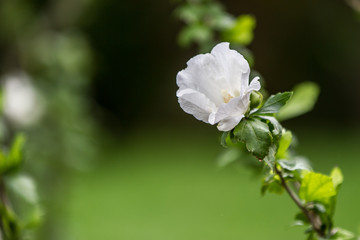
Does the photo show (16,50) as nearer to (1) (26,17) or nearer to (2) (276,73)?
(1) (26,17)

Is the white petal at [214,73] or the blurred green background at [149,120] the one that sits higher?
the blurred green background at [149,120]

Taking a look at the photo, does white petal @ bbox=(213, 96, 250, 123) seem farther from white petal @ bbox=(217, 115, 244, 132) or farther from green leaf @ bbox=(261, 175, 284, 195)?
green leaf @ bbox=(261, 175, 284, 195)

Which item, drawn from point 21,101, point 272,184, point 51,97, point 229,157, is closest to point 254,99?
point 272,184

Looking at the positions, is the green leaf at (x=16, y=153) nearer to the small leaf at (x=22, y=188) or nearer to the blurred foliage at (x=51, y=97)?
the small leaf at (x=22, y=188)

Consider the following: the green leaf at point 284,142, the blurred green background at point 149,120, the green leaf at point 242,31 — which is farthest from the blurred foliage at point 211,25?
the green leaf at point 284,142

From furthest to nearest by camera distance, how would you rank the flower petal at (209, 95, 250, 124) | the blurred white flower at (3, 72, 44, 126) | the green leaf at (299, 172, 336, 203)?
the blurred white flower at (3, 72, 44, 126)
the green leaf at (299, 172, 336, 203)
the flower petal at (209, 95, 250, 124)

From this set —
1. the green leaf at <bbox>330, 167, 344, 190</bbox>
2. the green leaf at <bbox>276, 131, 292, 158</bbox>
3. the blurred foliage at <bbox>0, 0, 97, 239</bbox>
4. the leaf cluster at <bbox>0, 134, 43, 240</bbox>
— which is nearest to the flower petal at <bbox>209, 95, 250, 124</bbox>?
the green leaf at <bbox>276, 131, 292, 158</bbox>

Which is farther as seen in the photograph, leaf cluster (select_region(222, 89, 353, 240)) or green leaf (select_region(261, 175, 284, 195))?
green leaf (select_region(261, 175, 284, 195))

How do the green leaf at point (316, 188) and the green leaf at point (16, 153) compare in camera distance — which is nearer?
the green leaf at point (316, 188)
